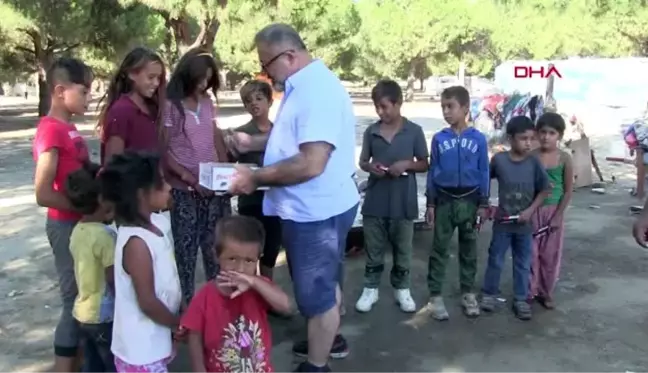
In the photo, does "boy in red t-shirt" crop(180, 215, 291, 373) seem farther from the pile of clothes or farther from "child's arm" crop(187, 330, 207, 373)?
the pile of clothes

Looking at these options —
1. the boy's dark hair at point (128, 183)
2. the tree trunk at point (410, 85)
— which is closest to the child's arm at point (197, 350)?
the boy's dark hair at point (128, 183)

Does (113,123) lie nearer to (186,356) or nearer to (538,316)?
(186,356)

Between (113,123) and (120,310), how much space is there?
1.16 meters

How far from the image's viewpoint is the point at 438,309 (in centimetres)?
512

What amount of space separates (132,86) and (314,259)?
1338 millimetres

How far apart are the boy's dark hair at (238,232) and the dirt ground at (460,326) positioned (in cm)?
162

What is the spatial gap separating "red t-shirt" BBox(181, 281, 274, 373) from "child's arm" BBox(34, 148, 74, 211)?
0.90m

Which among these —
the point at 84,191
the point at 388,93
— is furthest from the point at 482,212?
the point at 84,191

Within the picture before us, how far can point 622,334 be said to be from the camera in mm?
4852

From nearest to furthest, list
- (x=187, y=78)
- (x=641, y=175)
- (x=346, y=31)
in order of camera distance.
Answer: (x=187, y=78), (x=641, y=175), (x=346, y=31)

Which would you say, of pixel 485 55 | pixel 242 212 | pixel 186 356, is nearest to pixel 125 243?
pixel 186 356

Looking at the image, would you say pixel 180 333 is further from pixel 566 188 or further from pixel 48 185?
pixel 566 188

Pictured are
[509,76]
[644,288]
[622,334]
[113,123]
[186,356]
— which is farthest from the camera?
[509,76]

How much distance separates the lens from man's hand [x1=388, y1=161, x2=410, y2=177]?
193 inches
